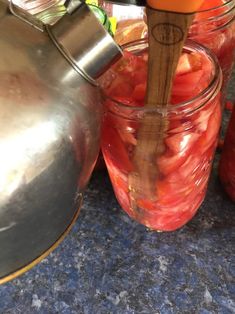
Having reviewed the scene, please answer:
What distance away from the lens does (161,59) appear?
1.33ft

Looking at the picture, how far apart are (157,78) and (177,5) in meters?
0.09

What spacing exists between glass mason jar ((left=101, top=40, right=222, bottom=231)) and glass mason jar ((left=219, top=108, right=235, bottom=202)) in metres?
0.05

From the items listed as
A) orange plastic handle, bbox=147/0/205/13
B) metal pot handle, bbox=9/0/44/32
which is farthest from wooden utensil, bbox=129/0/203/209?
metal pot handle, bbox=9/0/44/32

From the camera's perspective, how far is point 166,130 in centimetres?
48

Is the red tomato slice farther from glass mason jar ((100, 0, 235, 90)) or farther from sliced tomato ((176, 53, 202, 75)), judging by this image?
glass mason jar ((100, 0, 235, 90))

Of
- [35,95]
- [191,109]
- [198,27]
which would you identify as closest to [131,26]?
[198,27]

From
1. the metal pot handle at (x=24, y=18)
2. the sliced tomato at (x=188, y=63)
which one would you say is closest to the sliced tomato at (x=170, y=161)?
the sliced tomato at (x=188, y=63)

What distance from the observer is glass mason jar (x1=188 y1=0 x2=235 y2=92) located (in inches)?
22.3

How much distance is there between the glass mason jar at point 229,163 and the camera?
59 cm

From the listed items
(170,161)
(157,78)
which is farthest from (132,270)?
(157,78)

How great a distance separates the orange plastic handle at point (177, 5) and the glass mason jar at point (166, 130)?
13cm

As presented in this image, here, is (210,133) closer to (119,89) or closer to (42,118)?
(119,89)

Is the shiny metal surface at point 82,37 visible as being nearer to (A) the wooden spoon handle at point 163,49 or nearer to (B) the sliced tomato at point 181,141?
(A) the wooden spoon handle at point 163,49

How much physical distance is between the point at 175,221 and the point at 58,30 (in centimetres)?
35
